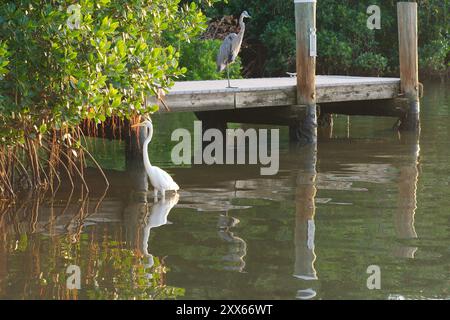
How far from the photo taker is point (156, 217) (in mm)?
11102

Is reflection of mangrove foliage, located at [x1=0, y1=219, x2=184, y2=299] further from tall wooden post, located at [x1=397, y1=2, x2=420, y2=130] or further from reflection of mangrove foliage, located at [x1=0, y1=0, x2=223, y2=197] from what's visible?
tall wooden post, located at [x1=397, y1=2, x2=420, y2=130]

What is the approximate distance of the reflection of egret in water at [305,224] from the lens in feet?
28.2

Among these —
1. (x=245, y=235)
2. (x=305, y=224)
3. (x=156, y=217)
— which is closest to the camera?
(x=245, y=235)

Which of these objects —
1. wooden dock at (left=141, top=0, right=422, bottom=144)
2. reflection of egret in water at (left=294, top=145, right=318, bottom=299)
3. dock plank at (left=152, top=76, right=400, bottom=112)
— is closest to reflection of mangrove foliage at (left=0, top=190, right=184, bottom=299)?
reflection of egret in water at (left=294, top=145, right=318, bottom=299)

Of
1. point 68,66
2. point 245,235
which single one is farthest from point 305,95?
point 245,235

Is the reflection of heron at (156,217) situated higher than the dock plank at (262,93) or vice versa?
the dock plank at (262,93)

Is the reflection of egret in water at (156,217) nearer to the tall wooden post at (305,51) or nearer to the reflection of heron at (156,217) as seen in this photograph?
the reflection of heron at (156,217)

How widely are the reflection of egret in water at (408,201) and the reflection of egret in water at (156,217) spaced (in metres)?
2.08

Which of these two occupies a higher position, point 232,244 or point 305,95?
point 305,95

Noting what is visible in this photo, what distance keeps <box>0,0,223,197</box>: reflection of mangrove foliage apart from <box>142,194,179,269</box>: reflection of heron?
1058 mm

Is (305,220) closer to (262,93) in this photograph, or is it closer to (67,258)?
(67,258)

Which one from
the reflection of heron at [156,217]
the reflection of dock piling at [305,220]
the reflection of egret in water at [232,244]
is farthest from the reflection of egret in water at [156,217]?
the reflection of dock piling at [305,220]

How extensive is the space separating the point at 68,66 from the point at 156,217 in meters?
1.73

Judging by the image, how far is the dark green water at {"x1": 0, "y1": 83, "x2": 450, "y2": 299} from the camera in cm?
823
